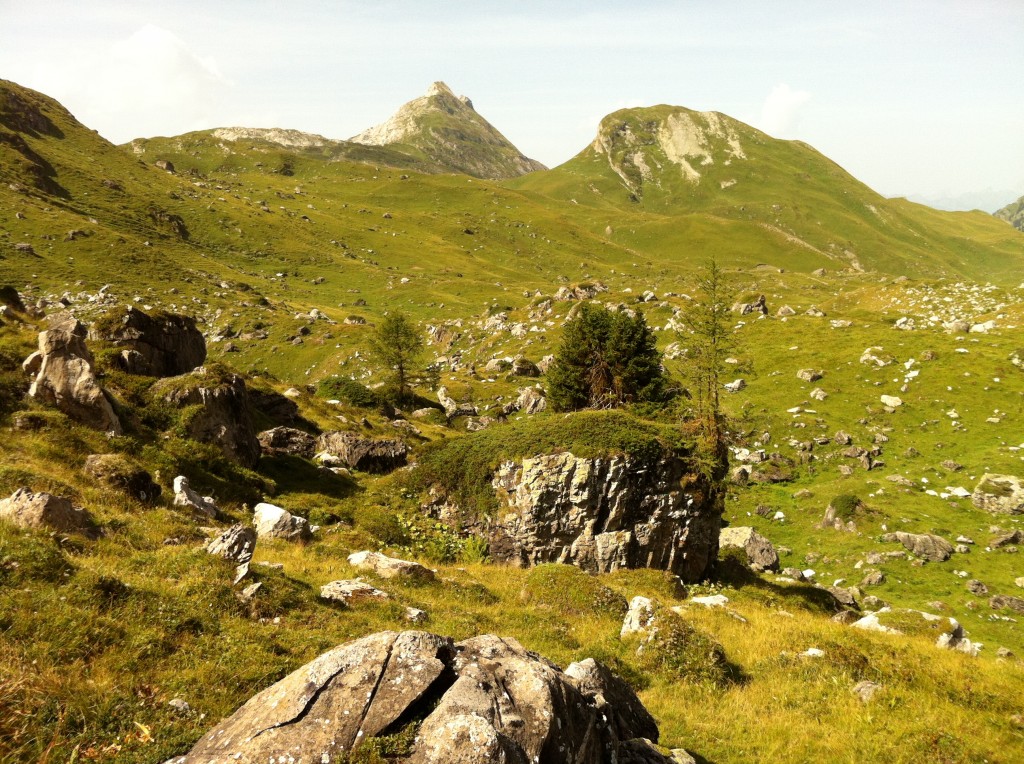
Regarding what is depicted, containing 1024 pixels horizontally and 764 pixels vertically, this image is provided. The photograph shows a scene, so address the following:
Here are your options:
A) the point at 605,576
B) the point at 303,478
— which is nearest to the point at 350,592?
the point at 605,576

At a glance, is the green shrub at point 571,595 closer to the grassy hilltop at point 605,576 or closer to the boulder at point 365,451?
the grassy hilltop at point 605,576

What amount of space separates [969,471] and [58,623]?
50545mm

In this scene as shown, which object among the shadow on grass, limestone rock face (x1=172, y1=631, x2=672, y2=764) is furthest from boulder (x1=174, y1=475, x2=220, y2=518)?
limestone rock face (x1=172, y1=631, x2=672, y2=764)

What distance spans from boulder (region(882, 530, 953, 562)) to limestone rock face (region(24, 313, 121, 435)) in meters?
43.4

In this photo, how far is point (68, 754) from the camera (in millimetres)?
6559

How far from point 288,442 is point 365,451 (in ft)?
16.9

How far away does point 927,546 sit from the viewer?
31.2 m

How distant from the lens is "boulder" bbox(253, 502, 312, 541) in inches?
790

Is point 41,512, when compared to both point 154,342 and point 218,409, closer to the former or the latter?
point 218,409

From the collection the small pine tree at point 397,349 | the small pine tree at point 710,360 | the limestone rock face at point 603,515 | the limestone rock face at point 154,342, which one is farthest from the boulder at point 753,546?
the limestone rock face at point 154,342

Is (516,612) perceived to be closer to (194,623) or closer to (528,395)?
(194,623)

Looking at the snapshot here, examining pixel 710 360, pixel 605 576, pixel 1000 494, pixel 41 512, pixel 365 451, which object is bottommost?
pixel 605 576

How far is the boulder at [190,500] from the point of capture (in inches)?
729

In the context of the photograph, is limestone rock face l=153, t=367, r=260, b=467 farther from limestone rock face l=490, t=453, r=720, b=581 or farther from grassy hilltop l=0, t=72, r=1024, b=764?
limestone rock face l=490, t=453, r=720, b=581
